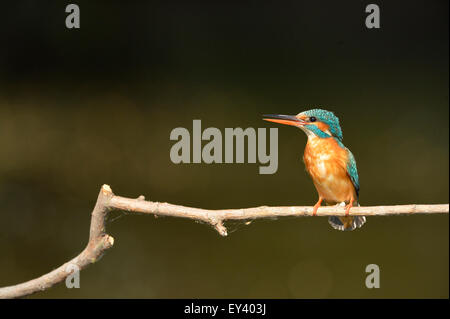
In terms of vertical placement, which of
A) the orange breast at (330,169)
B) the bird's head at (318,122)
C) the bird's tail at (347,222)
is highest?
the bird's head at (318,122)

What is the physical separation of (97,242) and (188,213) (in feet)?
0.77

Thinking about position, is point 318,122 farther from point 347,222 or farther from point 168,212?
point 168,212

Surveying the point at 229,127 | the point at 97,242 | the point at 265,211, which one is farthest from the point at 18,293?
the point at 229,127

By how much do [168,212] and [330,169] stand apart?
0.50m

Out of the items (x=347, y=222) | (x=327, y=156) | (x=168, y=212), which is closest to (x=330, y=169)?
(x=327, y=156)

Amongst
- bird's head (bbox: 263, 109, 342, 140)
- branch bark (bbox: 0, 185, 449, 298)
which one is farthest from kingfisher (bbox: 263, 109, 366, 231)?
branch bark (bbox: 0, 185, 449, 298)

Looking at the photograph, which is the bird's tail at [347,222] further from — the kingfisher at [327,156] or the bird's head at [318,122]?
the bird's head at [318,122]

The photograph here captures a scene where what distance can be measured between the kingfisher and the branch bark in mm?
160

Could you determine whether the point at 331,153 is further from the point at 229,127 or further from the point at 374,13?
the point at 229,127

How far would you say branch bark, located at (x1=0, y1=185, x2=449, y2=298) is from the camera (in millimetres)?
974

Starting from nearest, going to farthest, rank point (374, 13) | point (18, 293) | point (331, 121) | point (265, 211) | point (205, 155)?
point (265, 211)
point (18, 293)
point (331, 121)
point (205, 155)
point (374, 13)

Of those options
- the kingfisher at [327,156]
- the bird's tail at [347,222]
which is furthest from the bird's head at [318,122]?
the bird's tail at [347,222]

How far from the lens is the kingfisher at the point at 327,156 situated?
127cm

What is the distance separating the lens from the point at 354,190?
1302 millimetres
